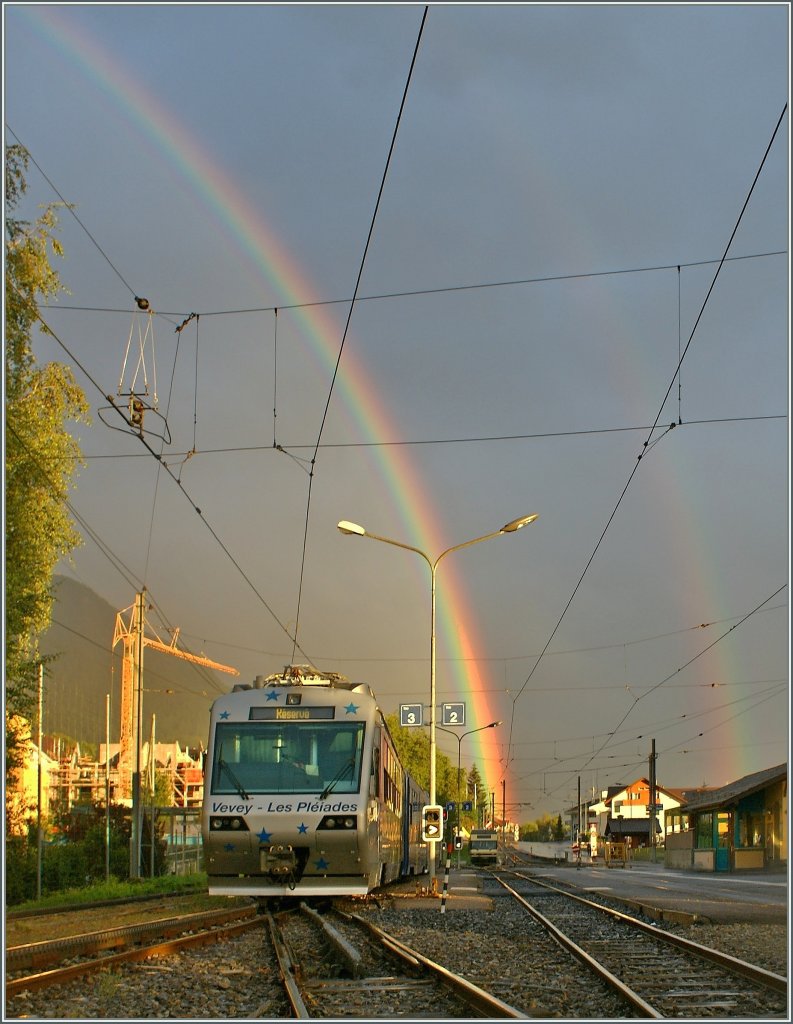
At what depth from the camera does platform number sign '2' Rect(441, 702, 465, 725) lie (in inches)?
1208

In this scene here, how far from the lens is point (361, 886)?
1797 cm

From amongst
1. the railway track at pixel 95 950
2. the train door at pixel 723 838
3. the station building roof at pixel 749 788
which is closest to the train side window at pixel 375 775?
the railway track at pixel 95 950

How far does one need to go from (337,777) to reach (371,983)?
310 inches

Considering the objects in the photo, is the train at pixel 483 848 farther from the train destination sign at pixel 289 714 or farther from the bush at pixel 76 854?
the train destination sign at pixel 289 714

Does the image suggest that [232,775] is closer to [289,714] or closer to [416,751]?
[289,714]

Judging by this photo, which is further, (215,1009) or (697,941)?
(697,941)

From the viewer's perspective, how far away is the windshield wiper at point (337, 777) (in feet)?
59.8

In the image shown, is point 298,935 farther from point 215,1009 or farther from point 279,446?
point 279,446

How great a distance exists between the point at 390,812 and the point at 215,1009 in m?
12.9

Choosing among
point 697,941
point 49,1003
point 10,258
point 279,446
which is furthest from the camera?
point 279,446

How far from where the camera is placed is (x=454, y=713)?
101 feet

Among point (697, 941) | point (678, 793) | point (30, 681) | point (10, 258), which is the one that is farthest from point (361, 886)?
point (678, 793)

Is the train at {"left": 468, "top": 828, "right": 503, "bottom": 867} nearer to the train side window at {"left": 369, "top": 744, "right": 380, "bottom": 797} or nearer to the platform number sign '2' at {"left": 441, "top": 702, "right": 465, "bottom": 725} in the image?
the platform number sign '2' at {"left": 441, "top": 702, "right": 465, "bottom": 725}

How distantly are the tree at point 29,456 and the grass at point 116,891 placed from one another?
15.1 feet
